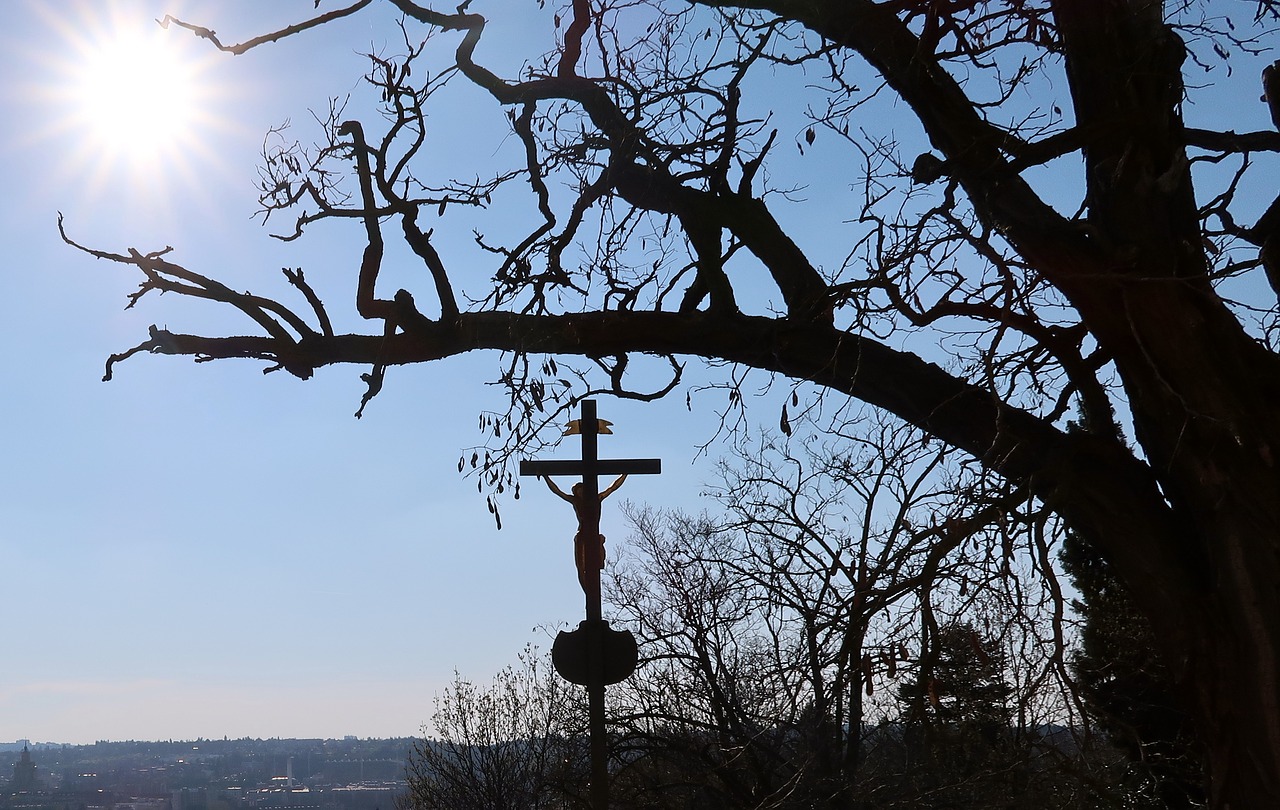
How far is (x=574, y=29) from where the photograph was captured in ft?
18.8

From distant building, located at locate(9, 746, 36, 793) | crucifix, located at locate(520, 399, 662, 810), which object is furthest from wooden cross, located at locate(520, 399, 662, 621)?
distant building, located at locate(9, 746, 36, 793)

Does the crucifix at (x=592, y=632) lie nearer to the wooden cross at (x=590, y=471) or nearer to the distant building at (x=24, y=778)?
the wooden cross at (x=590, y=471)

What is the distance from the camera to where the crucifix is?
8.08 m

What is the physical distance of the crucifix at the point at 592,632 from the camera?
808 centimetres

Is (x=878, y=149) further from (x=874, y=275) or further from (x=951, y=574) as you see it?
(x=951, y=574)

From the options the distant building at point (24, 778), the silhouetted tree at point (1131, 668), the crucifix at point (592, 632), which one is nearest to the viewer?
the crucifix at point (592, 632)

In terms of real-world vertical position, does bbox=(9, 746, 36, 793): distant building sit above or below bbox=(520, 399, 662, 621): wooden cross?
below

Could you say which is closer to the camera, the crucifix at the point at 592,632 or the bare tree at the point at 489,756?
the crucifix at the point at 592,632

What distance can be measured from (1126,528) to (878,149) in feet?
6.47

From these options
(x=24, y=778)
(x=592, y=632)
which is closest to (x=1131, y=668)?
Answer: (x=592, y=632)

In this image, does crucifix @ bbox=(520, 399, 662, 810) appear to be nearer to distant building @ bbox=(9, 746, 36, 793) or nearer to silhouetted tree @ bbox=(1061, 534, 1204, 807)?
silhouetted tree @ bbox=(1061, 534, 1204, 807)

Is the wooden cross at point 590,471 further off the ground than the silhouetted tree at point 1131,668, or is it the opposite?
the wooden cross at point 590,471

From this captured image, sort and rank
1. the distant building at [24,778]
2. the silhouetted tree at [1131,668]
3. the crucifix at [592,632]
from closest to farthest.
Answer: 1. the crucifix at [592,632]
2. the silhouetted tree at [1131,668]
3. the distant building at [24,778]

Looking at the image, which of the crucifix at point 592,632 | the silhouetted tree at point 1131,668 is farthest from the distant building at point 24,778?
the crucifix at point 592,632
